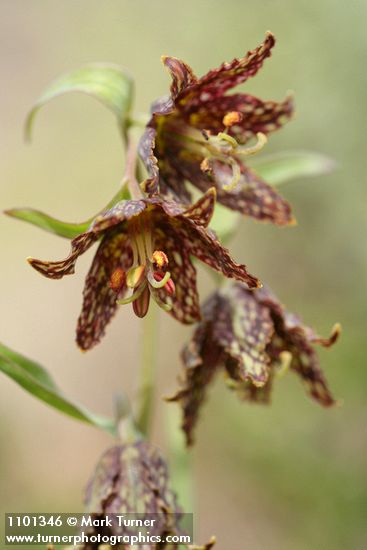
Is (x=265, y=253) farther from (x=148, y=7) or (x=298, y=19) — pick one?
(x=148, y=7)

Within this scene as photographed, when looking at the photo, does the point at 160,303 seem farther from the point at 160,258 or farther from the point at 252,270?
the point at 252,270

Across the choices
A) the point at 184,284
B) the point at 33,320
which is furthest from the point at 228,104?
the point at 33,320

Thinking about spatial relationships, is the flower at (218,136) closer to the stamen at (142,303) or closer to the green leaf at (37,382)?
the stamen at (142,303)

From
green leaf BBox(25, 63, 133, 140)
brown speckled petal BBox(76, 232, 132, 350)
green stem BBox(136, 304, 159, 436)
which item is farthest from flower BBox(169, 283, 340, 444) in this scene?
green leaf BBox(25, 63, 133, 140)

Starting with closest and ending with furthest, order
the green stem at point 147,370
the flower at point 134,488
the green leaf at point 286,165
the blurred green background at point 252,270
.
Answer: the flower at point 134,488
the green stem at point 147,370
the green leaf at point 286,165
the blurred green background at point 252,270

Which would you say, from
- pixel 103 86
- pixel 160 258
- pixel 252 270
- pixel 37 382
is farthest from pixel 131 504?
pixel 252 270

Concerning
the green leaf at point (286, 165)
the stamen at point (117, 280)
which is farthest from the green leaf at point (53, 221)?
the green leaf at point (286, 165)
